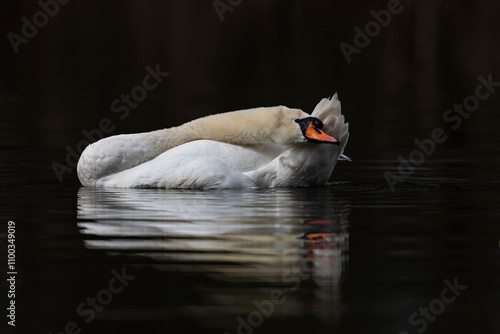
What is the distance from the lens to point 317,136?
10781 millimetres

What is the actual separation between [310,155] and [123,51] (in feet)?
74.0

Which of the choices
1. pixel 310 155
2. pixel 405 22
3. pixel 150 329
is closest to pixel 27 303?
pixel 150 329

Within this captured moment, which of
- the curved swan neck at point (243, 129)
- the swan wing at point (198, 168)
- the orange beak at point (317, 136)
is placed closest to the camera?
the orange beak at point (317, 136)

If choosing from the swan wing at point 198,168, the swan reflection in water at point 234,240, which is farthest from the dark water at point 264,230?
the swan wing at point 198,168

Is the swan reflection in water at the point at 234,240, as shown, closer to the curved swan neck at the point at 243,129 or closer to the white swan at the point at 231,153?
the white swan at the point at 231,153

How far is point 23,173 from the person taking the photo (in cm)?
1281

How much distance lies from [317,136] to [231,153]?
3.09 ft

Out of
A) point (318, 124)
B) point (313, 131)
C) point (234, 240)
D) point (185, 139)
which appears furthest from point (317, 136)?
point (234, 240)

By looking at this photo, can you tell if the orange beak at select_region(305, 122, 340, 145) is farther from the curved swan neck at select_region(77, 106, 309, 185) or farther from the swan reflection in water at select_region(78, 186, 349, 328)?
the swan reflection in water at select_region(78, 186, 349, 328)

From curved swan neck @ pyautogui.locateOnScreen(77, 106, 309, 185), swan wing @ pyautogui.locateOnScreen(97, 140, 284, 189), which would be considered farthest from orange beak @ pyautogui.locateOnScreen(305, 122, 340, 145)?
swan wing @ pyautogui.locateOnScreen(97, 140, 284, 189)

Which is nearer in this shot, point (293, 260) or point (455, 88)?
point (293, 260)

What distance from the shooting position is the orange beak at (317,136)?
10711mm

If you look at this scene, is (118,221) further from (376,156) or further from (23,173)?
(376,156)

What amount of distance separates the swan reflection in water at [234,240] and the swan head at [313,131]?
Result: 1.83ft
